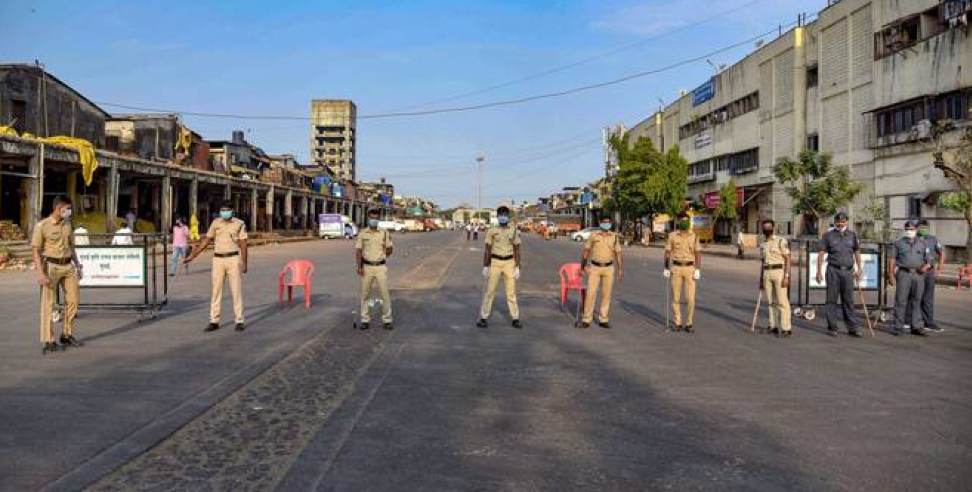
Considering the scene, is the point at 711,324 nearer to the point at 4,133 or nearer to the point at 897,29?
the point at 4,133

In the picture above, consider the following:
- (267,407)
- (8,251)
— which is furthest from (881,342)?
(8,251)

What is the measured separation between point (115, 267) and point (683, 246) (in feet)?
30.2

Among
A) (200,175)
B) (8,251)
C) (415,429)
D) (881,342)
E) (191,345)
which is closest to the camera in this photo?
(415,429)

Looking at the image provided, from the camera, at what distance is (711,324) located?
1183 cm

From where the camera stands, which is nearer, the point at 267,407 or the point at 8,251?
the point at 267,407

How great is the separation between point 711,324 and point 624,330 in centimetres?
171

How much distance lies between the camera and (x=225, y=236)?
10.5 metres

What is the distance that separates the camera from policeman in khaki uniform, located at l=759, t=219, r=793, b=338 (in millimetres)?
10539

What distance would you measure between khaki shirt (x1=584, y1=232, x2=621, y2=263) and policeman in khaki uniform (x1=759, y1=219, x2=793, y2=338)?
7.13 feet

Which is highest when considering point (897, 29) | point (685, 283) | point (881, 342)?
point (897, 29)

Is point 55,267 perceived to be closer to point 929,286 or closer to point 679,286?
point 679,286

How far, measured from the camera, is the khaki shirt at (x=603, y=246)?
1120 cm

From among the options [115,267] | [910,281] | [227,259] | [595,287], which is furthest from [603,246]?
[115,267]

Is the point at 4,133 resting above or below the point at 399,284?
above
